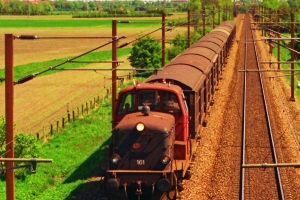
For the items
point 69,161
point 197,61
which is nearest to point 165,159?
point 69,161

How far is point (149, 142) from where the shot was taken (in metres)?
14.8

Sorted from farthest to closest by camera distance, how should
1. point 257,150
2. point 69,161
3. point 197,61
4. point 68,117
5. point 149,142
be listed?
point 68,117 → point 197,61 → point 69,161 → point 257,150 → point 149,142

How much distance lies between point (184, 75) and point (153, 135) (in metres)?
4.38

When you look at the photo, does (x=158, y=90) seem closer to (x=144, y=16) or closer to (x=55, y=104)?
(x=55, y=104)

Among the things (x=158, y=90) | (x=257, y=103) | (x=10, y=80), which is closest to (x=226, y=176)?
(x=158, y=90)

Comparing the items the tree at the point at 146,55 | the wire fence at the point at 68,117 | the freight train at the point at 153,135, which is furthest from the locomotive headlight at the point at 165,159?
the tree at the point at 146,55

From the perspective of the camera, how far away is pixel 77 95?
A: 4188 cm

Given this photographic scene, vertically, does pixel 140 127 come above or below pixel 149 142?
above

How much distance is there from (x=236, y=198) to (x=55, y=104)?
2381cm

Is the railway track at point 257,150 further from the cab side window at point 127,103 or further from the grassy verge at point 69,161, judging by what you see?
the grassy verge at point 69,161

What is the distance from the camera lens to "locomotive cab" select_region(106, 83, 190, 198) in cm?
1441

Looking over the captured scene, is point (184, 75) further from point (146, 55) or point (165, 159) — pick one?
point (146, 55)

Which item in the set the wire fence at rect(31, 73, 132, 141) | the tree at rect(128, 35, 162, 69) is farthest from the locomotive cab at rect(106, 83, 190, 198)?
the tree at rect(128, 35, 162, 69)

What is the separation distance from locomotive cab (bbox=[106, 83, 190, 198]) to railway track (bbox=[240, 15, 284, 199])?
1951mm
